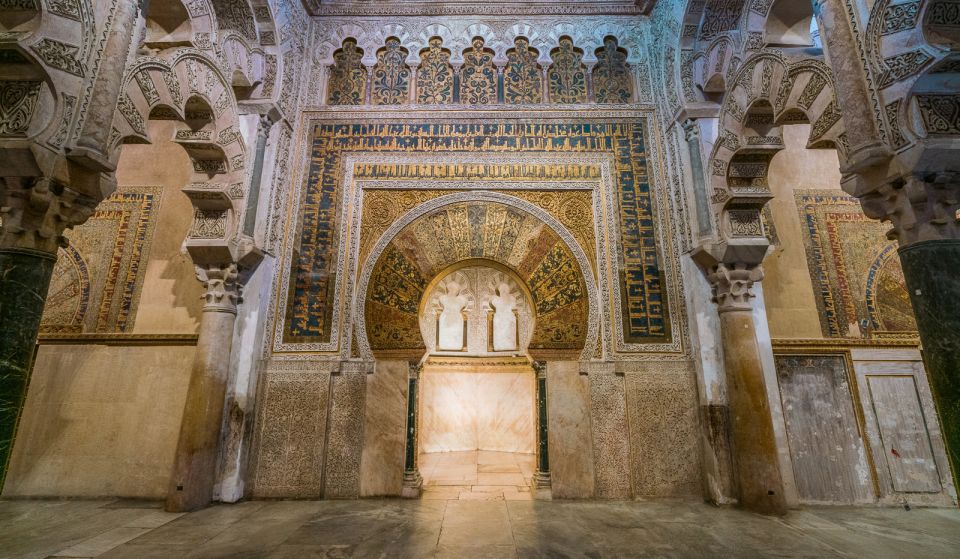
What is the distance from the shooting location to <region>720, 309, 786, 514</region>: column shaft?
389 cm

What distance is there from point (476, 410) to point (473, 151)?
5226mm

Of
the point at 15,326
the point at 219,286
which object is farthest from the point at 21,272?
the point at 219,286

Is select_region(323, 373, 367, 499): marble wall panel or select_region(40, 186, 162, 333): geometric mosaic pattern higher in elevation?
select_region(40, 186, 162, 333): geometric mosaic pattern

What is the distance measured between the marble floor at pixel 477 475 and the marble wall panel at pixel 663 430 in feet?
4.17

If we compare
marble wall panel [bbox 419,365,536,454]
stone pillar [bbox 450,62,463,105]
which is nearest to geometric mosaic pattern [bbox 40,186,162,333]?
stone pillar [bbox 450,62,463,105]

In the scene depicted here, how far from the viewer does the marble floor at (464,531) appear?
2953mm

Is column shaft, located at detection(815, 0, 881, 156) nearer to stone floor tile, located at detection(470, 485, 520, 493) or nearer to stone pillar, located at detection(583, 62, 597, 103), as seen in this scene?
stone pillar, located at detection(583, 62, 597, 103)

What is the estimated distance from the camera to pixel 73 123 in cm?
259

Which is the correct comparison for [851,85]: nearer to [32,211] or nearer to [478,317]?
[32,211]

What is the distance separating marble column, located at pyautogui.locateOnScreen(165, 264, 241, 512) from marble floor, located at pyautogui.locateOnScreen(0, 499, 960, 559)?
0.73ft

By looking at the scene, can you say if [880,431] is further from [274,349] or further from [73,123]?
[73,123]

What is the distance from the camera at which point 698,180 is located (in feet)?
15.8

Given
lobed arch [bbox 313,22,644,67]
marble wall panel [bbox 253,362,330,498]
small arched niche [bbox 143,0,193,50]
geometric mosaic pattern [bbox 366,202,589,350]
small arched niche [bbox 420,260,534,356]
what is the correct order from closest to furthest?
small arched niche [bbox 143,0,193,50], marble wall panel [bbox 253,362,330,498], geometric mosaic pattern [bbox 366,202,589,350], lobed arch [bbox 313,22,644,67], small arched niche [bbox 420,260,534,356]

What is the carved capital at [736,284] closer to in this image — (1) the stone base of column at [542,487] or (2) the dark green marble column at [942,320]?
(2) the dark green marble column at [942,320]
